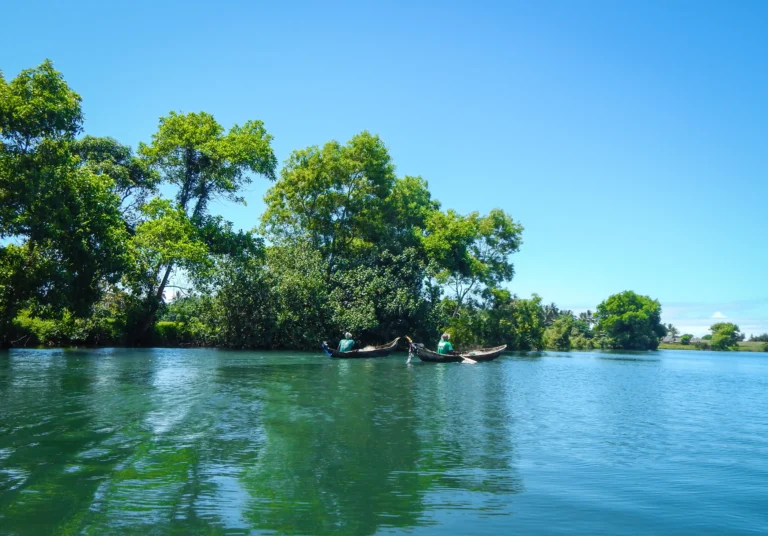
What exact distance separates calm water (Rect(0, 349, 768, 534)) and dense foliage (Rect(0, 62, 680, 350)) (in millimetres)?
12042

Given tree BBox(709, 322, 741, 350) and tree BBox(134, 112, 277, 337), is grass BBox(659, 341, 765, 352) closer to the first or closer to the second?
tree BBox(709, 322, 741, 350)

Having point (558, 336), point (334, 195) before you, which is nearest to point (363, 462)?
point (334, 195)

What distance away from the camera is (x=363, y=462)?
894 centimetres

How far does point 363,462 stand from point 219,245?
36821mm

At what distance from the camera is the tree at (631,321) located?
119625 mm

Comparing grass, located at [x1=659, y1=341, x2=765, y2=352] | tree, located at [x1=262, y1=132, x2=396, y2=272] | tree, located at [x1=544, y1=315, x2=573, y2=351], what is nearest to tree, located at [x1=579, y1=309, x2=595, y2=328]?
grass, located at [x1=659, y1=341, x2=765, y2=352]

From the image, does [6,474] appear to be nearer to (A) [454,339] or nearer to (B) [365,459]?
(B) [365,459]

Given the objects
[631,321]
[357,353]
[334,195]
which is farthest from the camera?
[631,321]

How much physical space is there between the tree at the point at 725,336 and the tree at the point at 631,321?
53.4 feet

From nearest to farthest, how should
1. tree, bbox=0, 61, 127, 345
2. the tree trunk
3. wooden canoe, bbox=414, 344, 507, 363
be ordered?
tree, bbox=0, 61, 127, 345, wooden canoe, bbox=414, 344, 507, 363, the tree trunk

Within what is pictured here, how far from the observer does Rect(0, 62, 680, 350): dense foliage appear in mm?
26672

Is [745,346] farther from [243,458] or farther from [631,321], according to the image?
[243,458]

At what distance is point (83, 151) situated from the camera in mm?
42656

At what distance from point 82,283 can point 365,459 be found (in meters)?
25.8
